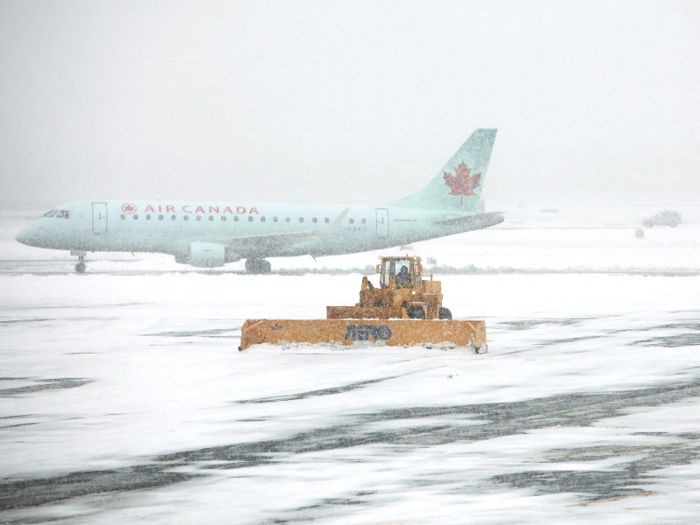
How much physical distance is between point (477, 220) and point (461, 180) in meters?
2.88

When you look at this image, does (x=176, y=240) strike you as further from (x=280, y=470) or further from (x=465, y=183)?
(x=280, y=470)

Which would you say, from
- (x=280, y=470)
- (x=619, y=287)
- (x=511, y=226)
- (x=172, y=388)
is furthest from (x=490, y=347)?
(x=511, y=226)

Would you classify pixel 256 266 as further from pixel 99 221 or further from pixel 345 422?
pixel 345 422

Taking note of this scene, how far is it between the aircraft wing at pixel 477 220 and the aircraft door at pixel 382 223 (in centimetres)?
292

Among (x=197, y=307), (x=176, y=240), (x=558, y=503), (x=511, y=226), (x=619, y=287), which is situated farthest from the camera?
(x=511, y=226)

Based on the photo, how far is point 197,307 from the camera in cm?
3219

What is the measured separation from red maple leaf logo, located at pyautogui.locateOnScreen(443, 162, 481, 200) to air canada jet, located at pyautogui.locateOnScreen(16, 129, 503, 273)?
6 cm

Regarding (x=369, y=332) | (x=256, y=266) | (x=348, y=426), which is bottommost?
(x=348, y=426)

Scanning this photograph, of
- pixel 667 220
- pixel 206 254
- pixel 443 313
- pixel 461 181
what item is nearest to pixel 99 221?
pixel 206 254

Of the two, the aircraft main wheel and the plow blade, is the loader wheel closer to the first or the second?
the aircraft main wheel

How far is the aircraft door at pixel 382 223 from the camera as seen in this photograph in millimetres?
50406

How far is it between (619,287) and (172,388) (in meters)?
30.4

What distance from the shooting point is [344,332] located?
21016 millimetres

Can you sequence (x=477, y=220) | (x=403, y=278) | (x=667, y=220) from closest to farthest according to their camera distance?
(x=403, y=278)
(x=477, y=220)
(x=667, y=220)
